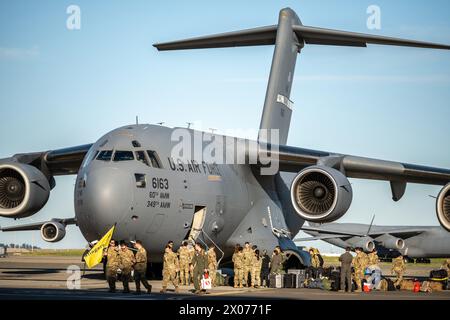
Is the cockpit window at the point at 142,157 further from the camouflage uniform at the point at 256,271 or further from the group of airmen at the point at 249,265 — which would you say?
Answer: the camouflage uniform at the point at 256,271

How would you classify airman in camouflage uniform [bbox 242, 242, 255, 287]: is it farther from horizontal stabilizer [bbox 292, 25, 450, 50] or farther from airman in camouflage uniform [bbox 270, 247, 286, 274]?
horizontal stabilizer [bbox 292, 25, 450, 50]

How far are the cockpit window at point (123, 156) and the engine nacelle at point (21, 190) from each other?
10.1 ft

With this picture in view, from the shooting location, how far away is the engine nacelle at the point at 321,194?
19.3m

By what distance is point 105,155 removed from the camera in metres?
17.5

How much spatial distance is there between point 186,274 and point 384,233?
118 feet

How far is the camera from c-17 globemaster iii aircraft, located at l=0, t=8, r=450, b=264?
17141 millimetres

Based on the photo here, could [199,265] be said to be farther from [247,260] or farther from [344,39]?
[344,39]

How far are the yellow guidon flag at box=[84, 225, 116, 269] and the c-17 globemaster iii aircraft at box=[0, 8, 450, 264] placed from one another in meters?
0.32

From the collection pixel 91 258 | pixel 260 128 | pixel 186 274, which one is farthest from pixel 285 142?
pixel 91 258

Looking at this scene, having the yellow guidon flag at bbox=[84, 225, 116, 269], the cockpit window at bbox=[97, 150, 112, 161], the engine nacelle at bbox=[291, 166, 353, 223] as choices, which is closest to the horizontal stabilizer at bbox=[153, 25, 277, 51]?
the engine nacelle at bbox=[291, 166, 353, 223]

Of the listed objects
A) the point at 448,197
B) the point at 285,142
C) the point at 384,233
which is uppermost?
the point at 285,142
